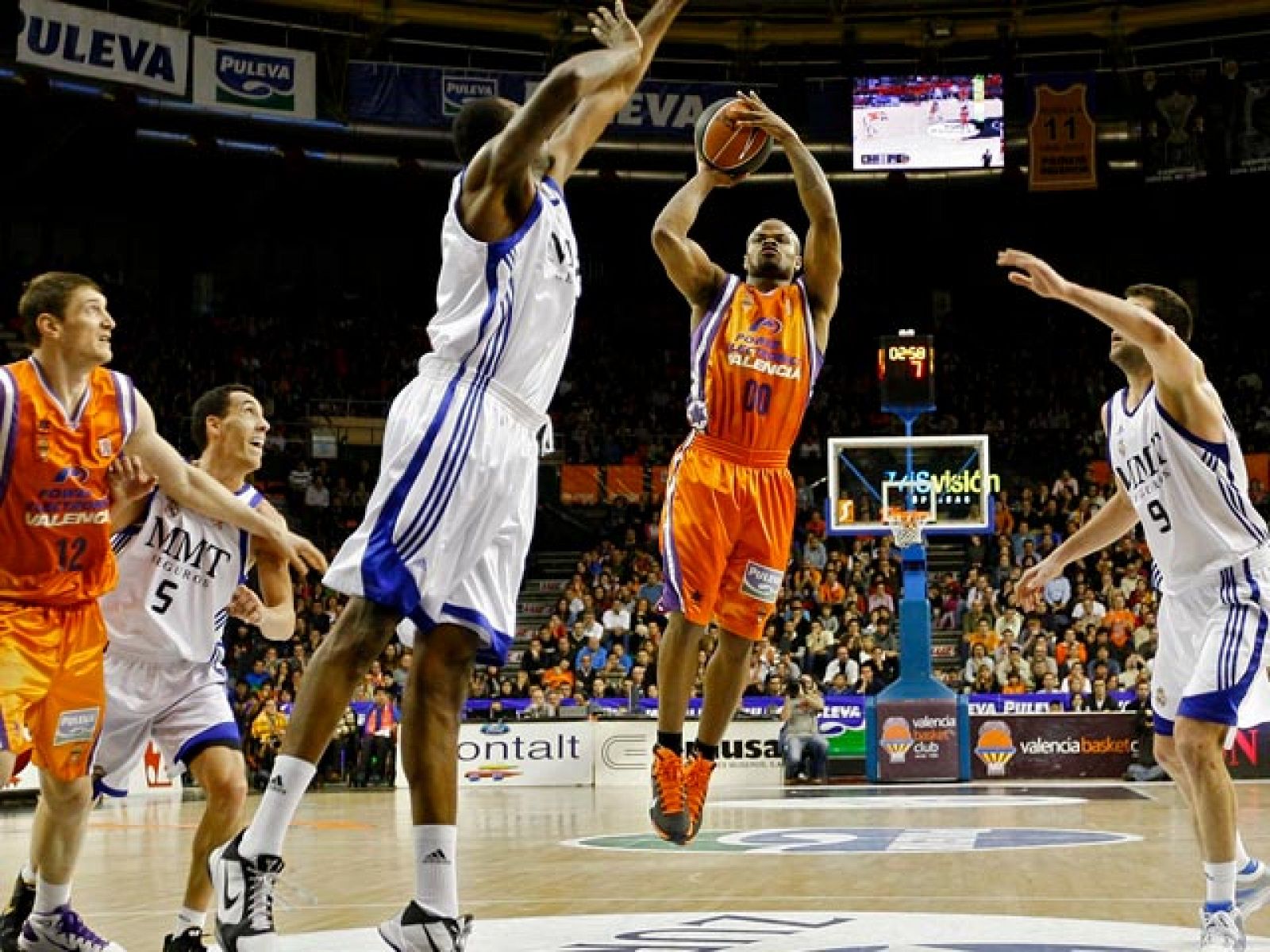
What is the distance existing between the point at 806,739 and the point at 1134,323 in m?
14.2

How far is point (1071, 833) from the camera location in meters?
10.5

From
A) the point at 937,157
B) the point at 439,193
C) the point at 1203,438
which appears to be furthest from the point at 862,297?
the point at 1203,438

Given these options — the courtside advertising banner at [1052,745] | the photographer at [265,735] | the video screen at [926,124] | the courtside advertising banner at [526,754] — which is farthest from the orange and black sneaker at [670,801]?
the video screen at [926,124]

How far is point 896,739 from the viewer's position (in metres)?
19.1

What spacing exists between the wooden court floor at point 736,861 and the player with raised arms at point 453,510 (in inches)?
66.1

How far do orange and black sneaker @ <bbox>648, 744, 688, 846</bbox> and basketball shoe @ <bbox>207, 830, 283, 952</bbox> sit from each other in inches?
93.3

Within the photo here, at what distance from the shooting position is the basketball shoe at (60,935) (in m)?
5.28

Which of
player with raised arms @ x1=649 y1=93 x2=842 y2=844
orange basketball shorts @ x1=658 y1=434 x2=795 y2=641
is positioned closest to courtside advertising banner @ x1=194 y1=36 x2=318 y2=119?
player with raised arms @ x1=649 y1=93 x2=842 y2=844

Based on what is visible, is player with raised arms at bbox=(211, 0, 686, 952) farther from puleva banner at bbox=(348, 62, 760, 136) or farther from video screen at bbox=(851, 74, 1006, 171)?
video screen at bbox=(851, 74, 1006, 171)

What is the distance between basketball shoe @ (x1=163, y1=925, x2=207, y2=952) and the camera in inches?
205

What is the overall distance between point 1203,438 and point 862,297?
29264 millimetres

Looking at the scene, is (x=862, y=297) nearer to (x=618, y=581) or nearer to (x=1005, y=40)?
(x=1005, y=40)

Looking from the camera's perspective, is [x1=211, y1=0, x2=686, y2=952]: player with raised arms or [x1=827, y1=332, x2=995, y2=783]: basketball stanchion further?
[x1=827, y1=332, x2=995, y2=783]: basketball stanchion

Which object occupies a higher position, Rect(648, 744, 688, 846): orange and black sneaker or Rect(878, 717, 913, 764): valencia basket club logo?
Rect(648, 744, 688, 846): orange and black sneaker
